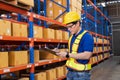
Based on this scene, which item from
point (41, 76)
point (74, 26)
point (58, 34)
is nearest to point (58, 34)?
point (58, 34)

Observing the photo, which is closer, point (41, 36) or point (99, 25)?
point (41, 36)

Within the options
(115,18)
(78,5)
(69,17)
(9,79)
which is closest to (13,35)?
(9,79)

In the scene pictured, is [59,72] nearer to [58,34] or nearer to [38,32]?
[58,34]

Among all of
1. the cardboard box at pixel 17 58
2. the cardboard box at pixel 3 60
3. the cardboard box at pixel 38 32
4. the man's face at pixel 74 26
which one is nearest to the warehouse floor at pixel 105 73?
the cardboard box at pixel 38 32

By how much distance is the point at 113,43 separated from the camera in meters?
22.8

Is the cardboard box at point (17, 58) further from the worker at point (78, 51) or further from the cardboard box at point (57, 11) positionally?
the cardboard box at point (57, 11)

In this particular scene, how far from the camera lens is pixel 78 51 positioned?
3.39 meters

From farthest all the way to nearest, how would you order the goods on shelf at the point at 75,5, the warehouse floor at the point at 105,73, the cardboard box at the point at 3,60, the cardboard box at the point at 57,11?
the warehouse floor at the point at 105,73, the goods on shelf at the point at 75,5, the cardboard box at the point at 57,11, the cardboard box at the point at 3,60

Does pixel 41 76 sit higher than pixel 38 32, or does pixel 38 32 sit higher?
pixel 38 32

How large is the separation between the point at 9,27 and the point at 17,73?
1723mm

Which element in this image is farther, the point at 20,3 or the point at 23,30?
the point at 23,30

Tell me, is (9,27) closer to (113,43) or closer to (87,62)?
(87,62)

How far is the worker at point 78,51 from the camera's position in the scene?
3305 millimetres

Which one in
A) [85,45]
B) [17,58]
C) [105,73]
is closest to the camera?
[85,45]
